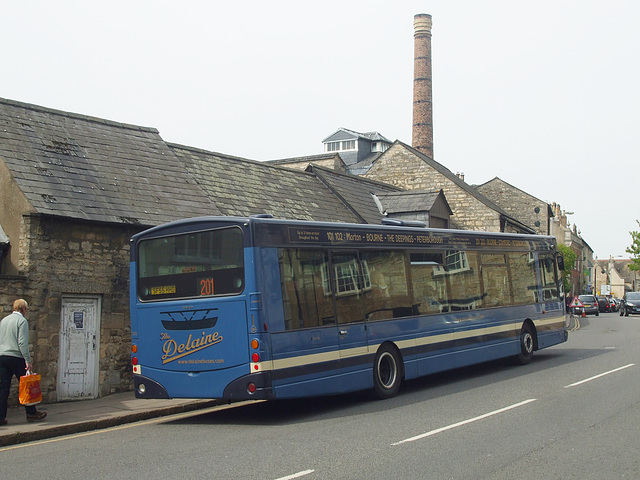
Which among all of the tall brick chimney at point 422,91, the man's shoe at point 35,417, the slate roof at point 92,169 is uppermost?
the tall brick chimney at point 422,91

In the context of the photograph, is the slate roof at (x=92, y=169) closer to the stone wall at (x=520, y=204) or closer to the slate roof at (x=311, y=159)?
the slate roof at (x=311, y=159)

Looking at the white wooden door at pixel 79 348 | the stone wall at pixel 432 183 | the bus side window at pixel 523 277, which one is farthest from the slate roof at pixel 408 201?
the white wooden door at pixel 79 348

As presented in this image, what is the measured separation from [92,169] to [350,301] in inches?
266

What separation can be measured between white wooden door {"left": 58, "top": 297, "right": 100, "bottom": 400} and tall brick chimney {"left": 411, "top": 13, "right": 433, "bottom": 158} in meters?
44.7

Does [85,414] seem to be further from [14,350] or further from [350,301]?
[350,301]

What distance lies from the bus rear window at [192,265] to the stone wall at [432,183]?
26.8 metres

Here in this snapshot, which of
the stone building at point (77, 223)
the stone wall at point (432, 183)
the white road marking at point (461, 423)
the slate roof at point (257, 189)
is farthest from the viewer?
the stone wall at point (432, 183)

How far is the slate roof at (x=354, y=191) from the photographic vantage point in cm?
2555

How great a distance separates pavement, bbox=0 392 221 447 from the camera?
9.88 metres

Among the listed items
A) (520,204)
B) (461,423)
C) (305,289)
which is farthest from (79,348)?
(520,204)

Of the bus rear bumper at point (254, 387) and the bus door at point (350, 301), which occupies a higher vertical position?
the bus door at point (350, 301)

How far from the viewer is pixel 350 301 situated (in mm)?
11766

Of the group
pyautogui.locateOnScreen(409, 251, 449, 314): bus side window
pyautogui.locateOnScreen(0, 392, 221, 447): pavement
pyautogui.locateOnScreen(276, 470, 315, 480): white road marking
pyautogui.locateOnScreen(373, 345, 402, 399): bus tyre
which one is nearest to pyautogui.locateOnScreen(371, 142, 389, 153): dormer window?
pyautogui.locateOnScreen(409, 251, 449, 314): bus side window

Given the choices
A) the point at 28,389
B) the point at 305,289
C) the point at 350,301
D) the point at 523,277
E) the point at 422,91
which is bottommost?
the point at 28,389
